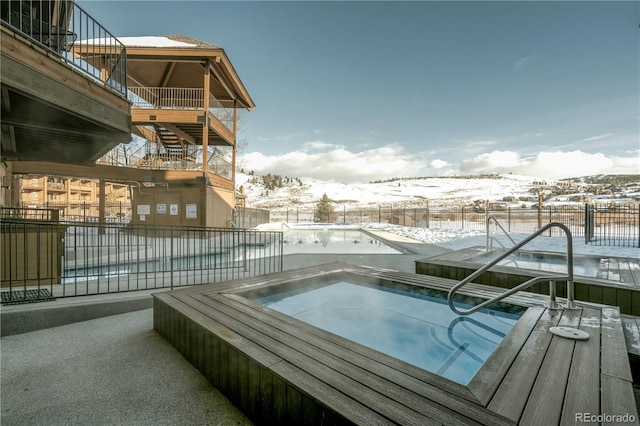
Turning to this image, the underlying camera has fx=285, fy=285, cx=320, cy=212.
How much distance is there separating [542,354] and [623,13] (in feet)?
40.0

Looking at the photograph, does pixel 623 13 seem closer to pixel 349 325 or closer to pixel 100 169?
pixel 349 325

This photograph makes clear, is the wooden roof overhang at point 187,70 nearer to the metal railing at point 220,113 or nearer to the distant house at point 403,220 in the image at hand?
the metal railing at point 220,113

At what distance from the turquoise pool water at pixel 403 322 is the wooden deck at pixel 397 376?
2.15 feet

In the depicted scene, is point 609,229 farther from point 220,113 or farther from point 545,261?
point 220,113

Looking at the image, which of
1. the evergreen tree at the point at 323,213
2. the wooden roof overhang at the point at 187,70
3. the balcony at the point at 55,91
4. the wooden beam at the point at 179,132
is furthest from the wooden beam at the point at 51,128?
the evergreen tree at the point at 323,213

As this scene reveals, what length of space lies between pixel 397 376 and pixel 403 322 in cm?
229

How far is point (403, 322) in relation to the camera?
12.1 feet

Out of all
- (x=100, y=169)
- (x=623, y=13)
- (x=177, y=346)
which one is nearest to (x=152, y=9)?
(x=100, y=169)

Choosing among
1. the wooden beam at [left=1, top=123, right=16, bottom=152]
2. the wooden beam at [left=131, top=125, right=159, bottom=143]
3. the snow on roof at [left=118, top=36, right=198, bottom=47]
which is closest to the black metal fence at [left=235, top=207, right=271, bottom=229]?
the wooden beam at [left=131, top=125, right=159, bottom=143]

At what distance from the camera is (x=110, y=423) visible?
69.1 inches

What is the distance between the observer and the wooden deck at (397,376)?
1.26 meters

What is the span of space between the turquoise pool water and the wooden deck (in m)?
0.65

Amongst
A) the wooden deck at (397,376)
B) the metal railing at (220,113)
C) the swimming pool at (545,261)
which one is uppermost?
the metal railing at (220,113)

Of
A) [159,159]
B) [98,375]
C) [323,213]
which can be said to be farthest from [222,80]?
[98,375]
